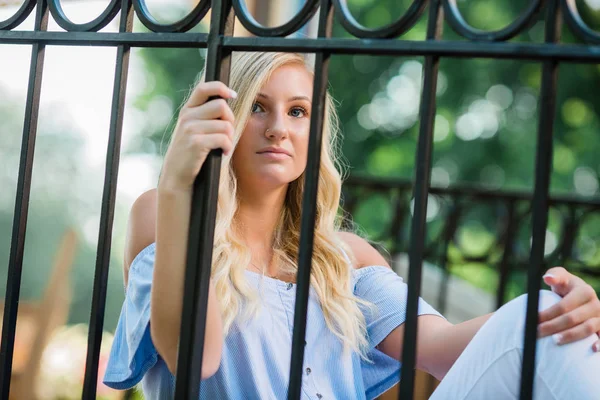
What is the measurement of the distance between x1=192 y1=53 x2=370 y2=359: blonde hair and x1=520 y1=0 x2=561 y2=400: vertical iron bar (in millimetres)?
859

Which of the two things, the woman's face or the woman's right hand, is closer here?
the woman's right hand

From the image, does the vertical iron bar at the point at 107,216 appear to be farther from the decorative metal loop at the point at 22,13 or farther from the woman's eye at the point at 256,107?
the woman's eye at the point at 256,107

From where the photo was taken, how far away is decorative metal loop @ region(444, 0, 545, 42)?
111 centimetres

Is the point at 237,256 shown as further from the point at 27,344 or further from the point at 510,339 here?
the point at 27,344

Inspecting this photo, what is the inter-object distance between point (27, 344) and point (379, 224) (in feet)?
18.4

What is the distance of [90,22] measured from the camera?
1361mm

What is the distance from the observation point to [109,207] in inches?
55.0

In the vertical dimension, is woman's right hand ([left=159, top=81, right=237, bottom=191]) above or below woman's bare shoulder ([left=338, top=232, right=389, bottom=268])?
above

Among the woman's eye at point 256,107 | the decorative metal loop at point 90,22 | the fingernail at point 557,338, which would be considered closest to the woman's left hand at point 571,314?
the fingernail at point 557,338

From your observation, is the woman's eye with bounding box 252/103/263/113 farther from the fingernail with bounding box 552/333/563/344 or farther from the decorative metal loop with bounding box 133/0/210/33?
the fingernail with bounding box 552/333/563/344

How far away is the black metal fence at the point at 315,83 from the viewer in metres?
1.16

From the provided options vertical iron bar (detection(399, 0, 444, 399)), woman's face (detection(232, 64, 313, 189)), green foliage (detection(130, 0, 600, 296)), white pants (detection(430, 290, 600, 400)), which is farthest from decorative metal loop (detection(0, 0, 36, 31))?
A: green foliage (detection(130, 0, 600, 296))

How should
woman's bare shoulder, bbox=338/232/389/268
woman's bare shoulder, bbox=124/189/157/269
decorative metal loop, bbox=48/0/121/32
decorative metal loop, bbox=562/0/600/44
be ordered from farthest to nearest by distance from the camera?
woman's bare shoulder, bbox=338/232/389/268 → woman's bare shoulder, bbox=124/189/157/269 → decorative metal loop, bbox=48/0/121/32 → decorative metal loop, bbox=562/0/600/44

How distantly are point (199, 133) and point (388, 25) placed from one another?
35cm
